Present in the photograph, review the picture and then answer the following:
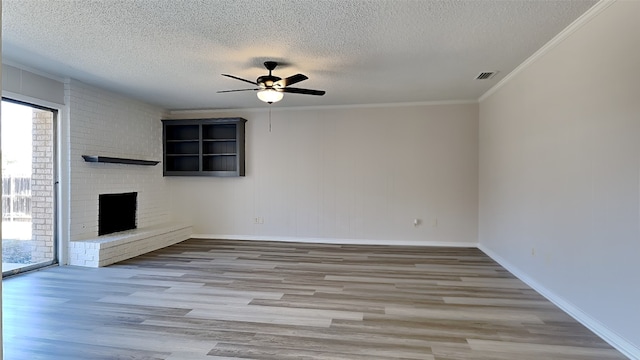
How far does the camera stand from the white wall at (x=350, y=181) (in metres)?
6.07

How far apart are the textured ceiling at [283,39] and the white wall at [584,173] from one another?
14.0 inches

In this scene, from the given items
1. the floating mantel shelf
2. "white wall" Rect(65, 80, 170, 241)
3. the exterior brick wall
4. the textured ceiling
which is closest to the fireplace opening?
"white wall" Rect(65, 80, 170, 241)

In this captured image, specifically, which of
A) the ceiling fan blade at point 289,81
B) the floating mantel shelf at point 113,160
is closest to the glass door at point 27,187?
the floating mantel shelf at point 113,160

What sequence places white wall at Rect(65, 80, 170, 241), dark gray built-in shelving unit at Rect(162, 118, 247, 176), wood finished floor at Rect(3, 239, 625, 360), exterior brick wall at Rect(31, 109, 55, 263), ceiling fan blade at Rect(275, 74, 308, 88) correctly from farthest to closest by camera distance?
dark gray built-in shelving unit at Rect(162, 118, 247, 176) → white wall at Rect(65, 80, 170, 241) → exterior brick wall at Rect(31, 109, 55, 263) → ceiling fan blade at Rect(275, 74, 308, 88) → wood finished floor at Rect(3, 239, 625, 360)

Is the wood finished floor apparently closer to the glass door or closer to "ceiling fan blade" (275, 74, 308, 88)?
the glass door

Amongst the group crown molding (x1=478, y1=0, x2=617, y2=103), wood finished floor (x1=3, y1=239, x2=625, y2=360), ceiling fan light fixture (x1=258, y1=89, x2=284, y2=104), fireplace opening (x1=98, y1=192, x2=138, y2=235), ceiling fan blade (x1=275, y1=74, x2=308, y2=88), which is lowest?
wood finished floor (x1=3, y1=239, x2=625, y2=360)

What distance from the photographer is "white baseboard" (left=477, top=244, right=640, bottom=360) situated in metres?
2.47

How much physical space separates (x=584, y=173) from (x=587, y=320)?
1218 millimetres

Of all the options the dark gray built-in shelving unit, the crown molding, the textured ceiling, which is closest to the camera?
the crown molding

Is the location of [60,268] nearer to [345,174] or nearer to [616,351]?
[345,174]

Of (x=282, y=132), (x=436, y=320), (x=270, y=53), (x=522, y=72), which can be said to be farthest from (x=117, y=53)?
(x=522, y=72)

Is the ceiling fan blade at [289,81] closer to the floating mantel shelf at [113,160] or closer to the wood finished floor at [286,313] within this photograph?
the wood finished floor at [286,313]

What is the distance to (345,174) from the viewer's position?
21.0 ft

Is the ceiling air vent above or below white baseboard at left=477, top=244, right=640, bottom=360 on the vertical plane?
above
